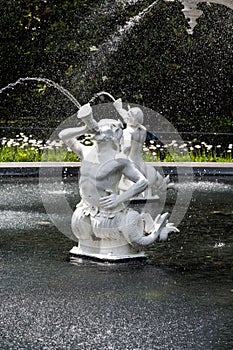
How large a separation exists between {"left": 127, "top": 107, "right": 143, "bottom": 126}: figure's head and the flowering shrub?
796 cm

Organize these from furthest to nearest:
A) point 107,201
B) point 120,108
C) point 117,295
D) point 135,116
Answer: point 135,116 < point 120,108 < point 107,201 < point 117,295

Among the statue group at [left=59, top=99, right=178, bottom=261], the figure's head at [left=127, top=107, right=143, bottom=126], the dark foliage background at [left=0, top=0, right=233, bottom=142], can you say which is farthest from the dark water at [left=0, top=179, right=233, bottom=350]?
the dark foliage background at [left=0, top=0, right=233, bottom=142]

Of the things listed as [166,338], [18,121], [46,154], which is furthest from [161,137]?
[166,338]

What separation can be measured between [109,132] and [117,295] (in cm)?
195

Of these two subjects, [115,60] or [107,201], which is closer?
[107,201]

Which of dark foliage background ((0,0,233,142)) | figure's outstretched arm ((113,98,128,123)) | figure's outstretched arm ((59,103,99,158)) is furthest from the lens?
dark foliage background ((0,0,233,142))

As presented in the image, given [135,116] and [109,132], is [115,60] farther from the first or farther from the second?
[109,132]

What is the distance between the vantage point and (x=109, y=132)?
9.05 meters

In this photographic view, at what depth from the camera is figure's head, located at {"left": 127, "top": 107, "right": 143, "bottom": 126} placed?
1134cm

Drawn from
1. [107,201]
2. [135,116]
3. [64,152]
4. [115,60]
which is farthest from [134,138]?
[115,60]

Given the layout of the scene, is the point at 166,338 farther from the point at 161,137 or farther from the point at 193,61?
the point at 193,61

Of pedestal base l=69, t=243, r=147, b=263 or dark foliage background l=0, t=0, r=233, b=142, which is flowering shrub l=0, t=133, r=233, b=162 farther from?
pedestal base l=69, t=243, r=147, b=263

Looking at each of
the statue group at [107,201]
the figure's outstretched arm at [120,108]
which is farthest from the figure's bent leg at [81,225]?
the figure's outstretched arm at [120,108]

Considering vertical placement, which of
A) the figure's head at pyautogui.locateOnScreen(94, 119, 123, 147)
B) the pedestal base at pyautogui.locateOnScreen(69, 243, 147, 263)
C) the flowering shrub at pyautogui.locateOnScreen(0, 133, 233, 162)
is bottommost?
the flowering shrub at pyautogui.locateOnScreen(0, 133, 233, 162)
